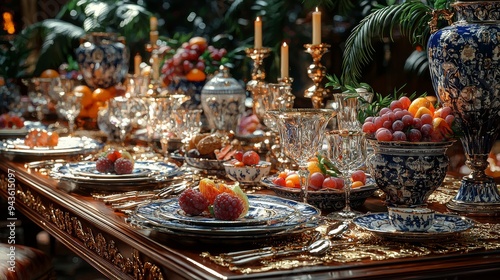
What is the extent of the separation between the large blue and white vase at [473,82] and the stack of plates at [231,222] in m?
0.56

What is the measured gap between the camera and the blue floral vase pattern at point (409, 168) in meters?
2.14

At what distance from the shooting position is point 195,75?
4195 millimetres


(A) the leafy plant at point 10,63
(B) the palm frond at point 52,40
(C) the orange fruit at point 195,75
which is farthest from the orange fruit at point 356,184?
(B) the palm frond at point 52,40

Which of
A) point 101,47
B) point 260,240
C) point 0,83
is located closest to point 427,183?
point 260,240

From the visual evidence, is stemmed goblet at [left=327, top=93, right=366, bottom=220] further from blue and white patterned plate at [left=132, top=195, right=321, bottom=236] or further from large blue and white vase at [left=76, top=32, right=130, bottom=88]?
large blue and white vase at [left=76, top=32, right=130, bottom=88]

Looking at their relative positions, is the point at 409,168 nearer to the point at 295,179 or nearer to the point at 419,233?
the point at 419,233

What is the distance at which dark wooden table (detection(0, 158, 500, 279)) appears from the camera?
168 centimetres

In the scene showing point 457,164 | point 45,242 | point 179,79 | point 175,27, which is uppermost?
point 175,27

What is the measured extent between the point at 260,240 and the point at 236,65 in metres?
3.88

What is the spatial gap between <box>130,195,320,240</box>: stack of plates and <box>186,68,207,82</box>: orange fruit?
2.10 m

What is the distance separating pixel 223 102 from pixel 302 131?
4.88ft

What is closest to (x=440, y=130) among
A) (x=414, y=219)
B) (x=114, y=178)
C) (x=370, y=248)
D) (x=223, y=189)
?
(x=414, y=219)

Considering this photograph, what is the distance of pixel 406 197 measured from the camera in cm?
219

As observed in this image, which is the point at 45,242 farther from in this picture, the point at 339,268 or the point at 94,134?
the point at 339,268
